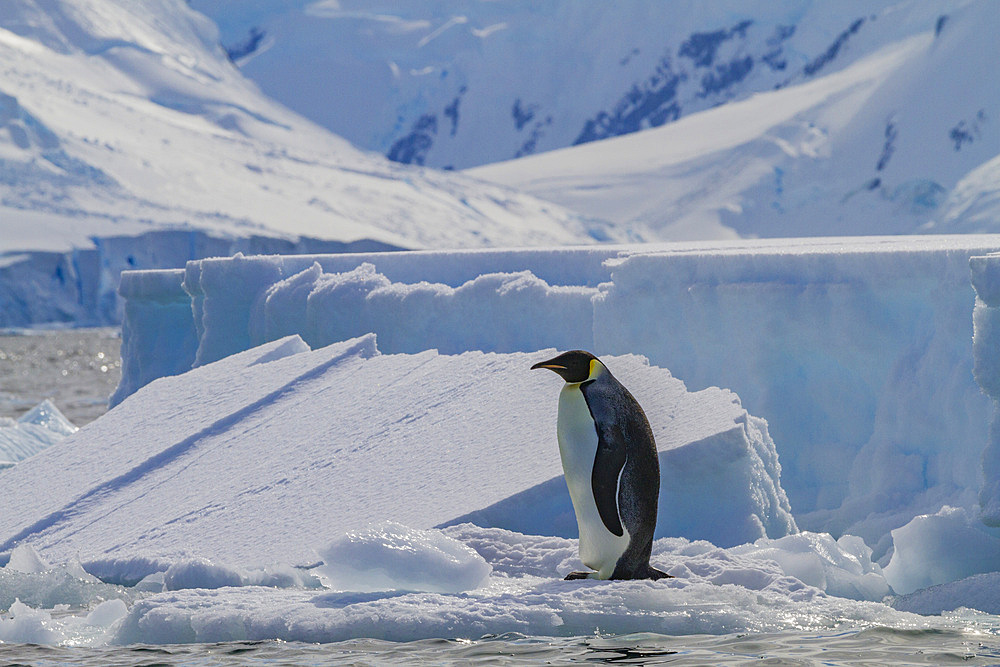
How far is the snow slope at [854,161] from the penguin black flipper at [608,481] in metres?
43.2

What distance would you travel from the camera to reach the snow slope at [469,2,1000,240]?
171 feet

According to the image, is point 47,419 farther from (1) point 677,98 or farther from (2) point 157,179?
(1) point 677,98

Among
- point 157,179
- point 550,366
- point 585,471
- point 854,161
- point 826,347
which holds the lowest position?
point 585,471

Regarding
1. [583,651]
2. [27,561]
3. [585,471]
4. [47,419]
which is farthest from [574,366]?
[47,419]

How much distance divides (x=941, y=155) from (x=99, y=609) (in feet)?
178

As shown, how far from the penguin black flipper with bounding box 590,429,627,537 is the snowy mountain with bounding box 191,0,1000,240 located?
1438 inches

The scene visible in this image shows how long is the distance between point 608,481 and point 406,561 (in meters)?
0.87

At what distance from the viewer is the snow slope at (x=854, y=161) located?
52125 mm

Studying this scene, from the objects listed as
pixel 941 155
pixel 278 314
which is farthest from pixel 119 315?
pixel 941 155

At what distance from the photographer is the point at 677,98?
105500 mm

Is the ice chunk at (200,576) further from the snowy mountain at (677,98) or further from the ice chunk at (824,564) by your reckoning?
the snowy mountain at (677,98)

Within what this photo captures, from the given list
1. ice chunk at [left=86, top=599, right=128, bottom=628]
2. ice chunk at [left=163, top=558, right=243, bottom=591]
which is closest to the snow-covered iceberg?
ice chunk at [left=163, top=558, right=243, bottom=591]

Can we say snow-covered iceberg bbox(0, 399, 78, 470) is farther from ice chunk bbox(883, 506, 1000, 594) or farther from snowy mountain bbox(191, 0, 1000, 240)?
snowy mountain bbox(191, 0, 1000, 240)

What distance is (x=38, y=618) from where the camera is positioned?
5.01 m
